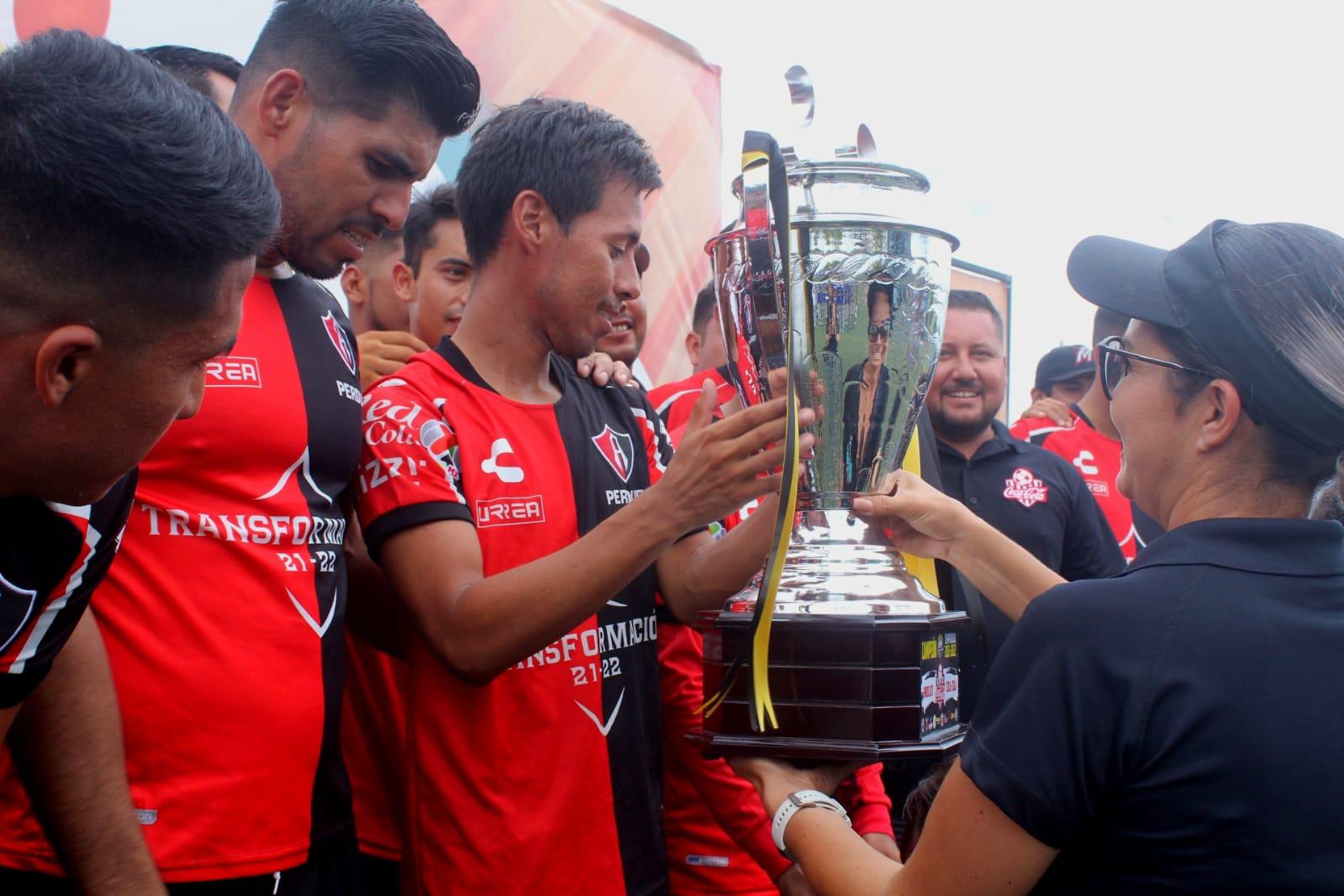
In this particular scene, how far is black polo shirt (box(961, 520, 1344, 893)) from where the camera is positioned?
43.7 inches

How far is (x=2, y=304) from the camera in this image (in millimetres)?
936

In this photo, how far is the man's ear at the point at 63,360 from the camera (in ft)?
3.12

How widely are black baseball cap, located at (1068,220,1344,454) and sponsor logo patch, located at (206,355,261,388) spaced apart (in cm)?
112

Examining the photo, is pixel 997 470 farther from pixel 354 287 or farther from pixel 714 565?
pixel 354 287

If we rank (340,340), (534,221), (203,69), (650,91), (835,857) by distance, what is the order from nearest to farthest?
(835,857) → (340,340) → (534,221) → (203,69) → (650,91)

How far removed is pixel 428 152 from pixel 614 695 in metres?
0.95

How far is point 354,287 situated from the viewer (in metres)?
3.28

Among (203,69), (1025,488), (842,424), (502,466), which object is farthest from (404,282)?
(1025,488)

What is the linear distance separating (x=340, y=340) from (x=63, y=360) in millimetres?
836

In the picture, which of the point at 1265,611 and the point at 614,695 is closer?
the point at 1265,611

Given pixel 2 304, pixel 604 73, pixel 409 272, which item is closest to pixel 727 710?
pixel 2 304

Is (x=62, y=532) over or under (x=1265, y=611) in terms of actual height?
over

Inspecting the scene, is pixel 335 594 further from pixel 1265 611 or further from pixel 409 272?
pixel 409 272

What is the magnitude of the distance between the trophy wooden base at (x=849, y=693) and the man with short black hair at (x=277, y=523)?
595 millimetres
